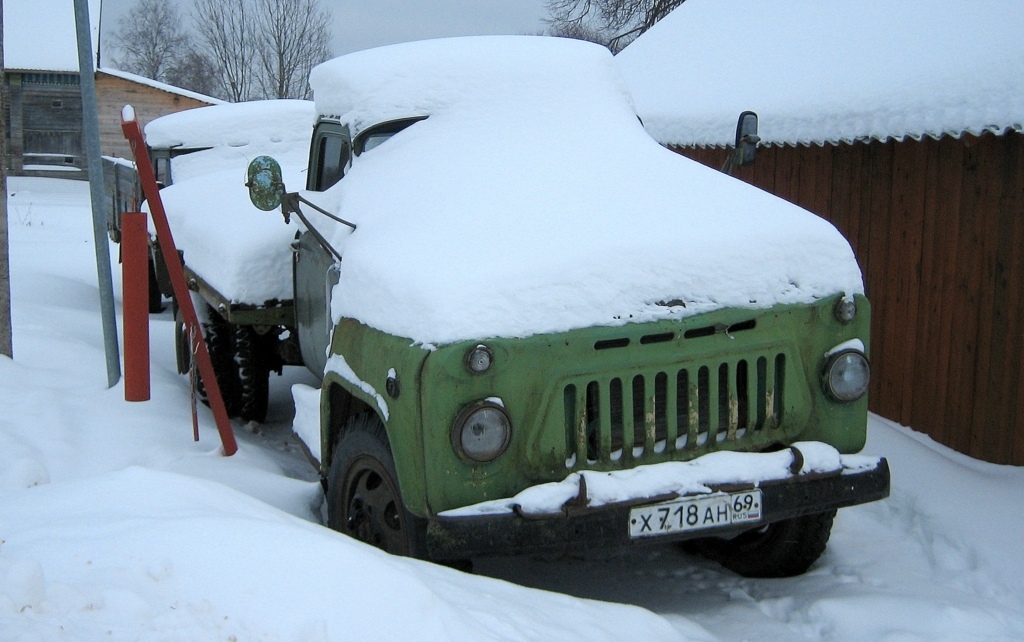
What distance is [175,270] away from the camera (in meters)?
5.04

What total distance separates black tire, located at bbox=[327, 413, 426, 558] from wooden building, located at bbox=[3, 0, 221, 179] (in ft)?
101

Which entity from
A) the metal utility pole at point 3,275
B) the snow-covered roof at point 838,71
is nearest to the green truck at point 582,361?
the snow-covered roof at point 838,71

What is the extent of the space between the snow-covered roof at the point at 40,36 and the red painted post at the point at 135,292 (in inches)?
1115

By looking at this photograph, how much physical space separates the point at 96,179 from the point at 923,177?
16.2ft

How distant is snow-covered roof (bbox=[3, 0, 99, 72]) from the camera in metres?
30.8

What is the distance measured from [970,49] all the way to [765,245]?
130 inches

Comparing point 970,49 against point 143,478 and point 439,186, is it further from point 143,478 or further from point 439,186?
point 143,478

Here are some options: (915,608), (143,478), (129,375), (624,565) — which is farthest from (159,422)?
(915,608)

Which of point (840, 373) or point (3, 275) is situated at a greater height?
point (3, 275)

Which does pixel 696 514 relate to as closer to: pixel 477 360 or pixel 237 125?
pixel 477 360

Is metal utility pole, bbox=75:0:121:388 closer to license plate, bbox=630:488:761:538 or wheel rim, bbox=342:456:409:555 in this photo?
wheel rim, bbox=342:456:409:555

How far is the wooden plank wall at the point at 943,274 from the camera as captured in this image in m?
5.42

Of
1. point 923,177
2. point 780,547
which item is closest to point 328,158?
point 780,547

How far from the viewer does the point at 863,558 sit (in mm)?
4430
